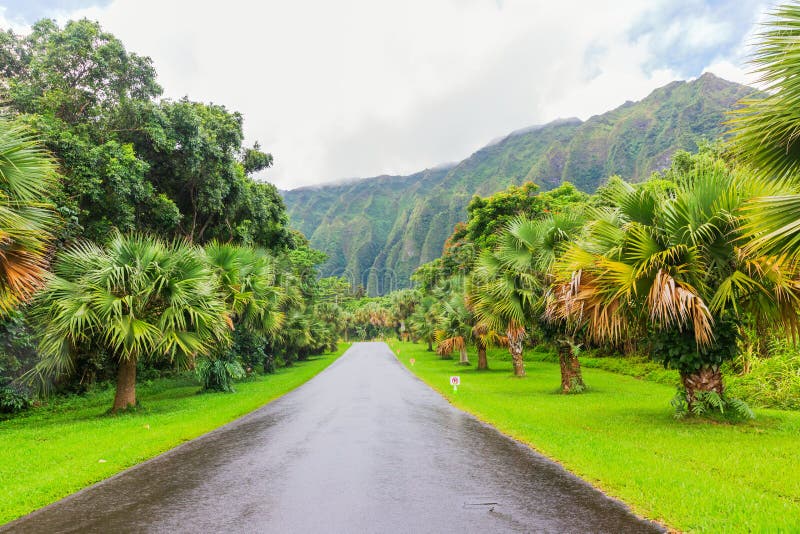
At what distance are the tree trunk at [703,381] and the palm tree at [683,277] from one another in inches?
0.7

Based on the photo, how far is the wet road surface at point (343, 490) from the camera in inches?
176

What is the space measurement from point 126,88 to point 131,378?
11787 millimetres

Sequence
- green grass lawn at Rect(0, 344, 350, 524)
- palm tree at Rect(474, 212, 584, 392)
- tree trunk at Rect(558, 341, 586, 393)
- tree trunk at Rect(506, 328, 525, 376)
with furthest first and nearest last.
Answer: tree trunk at Rect(506, 328, 525, 376) → tree trunk at Rect(558, 341, 586, 393) → palm tree at Rect(474, 212, 584, 392) → green grass lawn at Rect(0, 344, 350, 524)

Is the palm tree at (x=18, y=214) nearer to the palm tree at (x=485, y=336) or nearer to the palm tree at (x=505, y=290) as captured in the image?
the palm tree at (x=505, y=290)

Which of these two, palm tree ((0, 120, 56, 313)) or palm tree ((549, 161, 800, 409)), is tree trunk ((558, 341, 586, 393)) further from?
palm tree ((0, 120, 56, 313))

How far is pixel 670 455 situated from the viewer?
22.3 ft

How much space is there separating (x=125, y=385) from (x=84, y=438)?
413cm

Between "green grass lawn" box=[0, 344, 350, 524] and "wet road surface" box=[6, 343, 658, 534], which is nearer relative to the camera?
"wet road surface" box=[6, 343, 658, 534]

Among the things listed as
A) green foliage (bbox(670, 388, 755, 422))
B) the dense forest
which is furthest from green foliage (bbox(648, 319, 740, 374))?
the dense forest

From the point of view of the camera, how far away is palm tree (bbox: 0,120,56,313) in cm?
716

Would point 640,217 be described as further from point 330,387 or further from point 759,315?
point 330,387

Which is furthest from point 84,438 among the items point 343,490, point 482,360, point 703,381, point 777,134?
point 482,360

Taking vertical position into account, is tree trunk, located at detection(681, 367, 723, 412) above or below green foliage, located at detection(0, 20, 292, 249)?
below

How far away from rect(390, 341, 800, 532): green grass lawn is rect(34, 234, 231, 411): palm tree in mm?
8006
